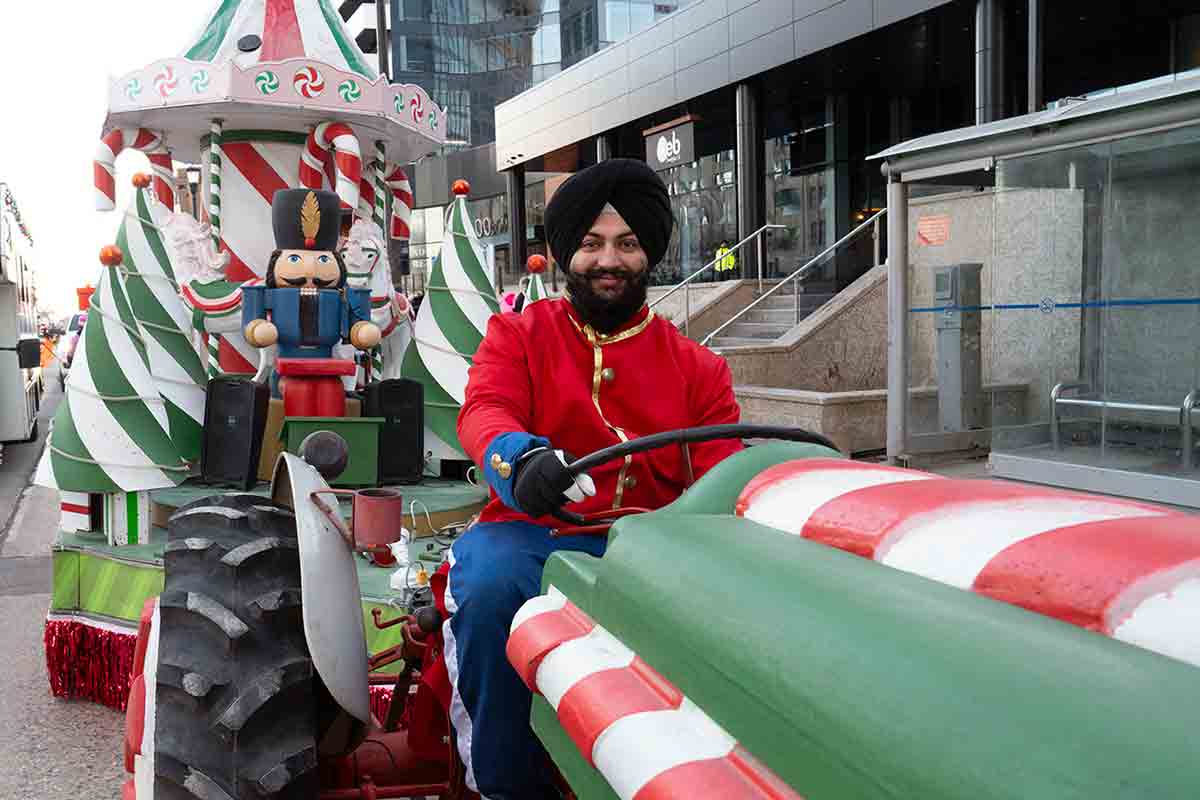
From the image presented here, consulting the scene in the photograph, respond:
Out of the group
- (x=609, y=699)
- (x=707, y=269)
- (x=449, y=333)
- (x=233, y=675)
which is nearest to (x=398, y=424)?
(x=449, y=333)

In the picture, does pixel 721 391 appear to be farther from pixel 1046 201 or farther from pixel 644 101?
pixel 644 101

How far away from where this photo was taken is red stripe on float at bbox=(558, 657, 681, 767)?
1.25 metres

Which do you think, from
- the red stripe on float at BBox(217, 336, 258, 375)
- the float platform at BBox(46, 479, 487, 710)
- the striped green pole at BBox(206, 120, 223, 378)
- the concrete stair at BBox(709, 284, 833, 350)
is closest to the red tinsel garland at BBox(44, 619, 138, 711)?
the float platform at BBox(46, 479, 487, 710)

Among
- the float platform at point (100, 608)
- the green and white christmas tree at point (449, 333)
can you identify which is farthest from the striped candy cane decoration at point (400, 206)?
the float platform at point (100, 608)

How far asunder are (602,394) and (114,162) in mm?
5508

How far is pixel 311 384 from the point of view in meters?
5.65

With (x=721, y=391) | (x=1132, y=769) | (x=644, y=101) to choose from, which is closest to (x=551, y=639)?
(x=1132, y=769)

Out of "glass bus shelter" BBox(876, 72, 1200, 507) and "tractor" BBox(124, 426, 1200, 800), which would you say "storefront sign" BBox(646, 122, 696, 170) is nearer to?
"glass bus shelter" BBox(876, 72, 1200, 507)

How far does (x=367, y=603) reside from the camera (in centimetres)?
409

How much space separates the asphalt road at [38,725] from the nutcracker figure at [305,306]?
70.4 inches

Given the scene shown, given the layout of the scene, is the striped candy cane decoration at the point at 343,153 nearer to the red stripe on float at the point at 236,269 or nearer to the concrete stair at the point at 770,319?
the red stripe on float at the point at 236,269

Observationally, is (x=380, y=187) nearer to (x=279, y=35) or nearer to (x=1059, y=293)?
(x=279, y=35)

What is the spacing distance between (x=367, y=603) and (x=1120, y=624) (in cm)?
349

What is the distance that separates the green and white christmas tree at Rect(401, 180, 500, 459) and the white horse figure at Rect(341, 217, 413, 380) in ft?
0.80
